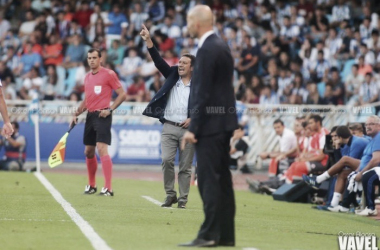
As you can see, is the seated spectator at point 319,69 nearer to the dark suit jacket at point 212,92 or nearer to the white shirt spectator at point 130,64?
the white shirt spectator at point 130,64

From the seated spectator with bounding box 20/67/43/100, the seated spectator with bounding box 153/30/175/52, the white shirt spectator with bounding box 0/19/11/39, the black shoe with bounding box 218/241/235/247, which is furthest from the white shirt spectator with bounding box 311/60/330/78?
the black shoe with bounding box 218/241/235/247

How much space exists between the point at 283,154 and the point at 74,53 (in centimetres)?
1003

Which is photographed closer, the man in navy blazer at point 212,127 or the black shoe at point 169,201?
the man in navy blazer at point 212,127

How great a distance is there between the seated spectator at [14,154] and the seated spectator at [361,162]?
935 cm

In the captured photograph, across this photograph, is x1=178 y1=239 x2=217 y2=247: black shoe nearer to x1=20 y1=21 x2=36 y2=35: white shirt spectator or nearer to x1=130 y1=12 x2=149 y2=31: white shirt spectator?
x1=130 y1=12 x2=149 y2=31: white shirt spectator

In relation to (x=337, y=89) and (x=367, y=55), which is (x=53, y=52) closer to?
(x=337, y=89)

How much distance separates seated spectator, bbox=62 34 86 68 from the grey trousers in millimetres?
14786

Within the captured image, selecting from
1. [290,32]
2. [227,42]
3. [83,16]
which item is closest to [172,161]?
[227,42]

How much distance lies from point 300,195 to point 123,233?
25.9ft

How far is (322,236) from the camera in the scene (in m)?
10.4

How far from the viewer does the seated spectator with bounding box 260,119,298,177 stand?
792 inches

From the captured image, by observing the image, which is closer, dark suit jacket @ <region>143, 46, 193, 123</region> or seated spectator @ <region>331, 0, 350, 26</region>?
dark suit jacket @ <region>143, 46, 193, 123</region>

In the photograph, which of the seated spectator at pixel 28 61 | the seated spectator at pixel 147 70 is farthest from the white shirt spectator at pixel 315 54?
the seated spectator at pixel 28 61

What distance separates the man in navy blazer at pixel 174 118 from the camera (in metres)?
13.3
